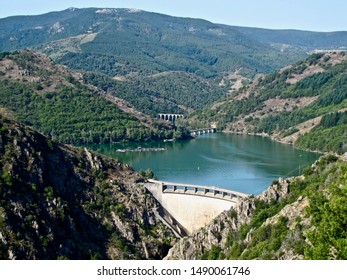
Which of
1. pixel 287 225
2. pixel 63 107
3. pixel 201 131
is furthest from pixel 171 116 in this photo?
pixel 287 225

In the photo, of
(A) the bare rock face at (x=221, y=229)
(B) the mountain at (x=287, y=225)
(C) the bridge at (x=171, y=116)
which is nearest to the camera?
(B) the mountain at (x=287, y=225)

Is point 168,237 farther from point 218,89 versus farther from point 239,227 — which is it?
point 218,89

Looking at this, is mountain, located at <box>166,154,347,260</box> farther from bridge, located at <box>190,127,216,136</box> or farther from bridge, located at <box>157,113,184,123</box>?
bridge, located at <box>157,113,184,123</box>

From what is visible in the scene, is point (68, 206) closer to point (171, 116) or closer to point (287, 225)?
point (287, 225)

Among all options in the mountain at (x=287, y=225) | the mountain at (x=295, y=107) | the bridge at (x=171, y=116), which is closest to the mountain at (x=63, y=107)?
the mountain at (x=295, y=107)

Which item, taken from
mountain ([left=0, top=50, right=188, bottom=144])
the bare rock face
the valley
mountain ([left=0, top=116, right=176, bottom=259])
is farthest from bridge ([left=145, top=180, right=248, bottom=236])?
mountain ([left=0, top=50, right=188, bottom=144])

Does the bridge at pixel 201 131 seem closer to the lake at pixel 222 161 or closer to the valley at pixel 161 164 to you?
the valley at pixel 161 164
